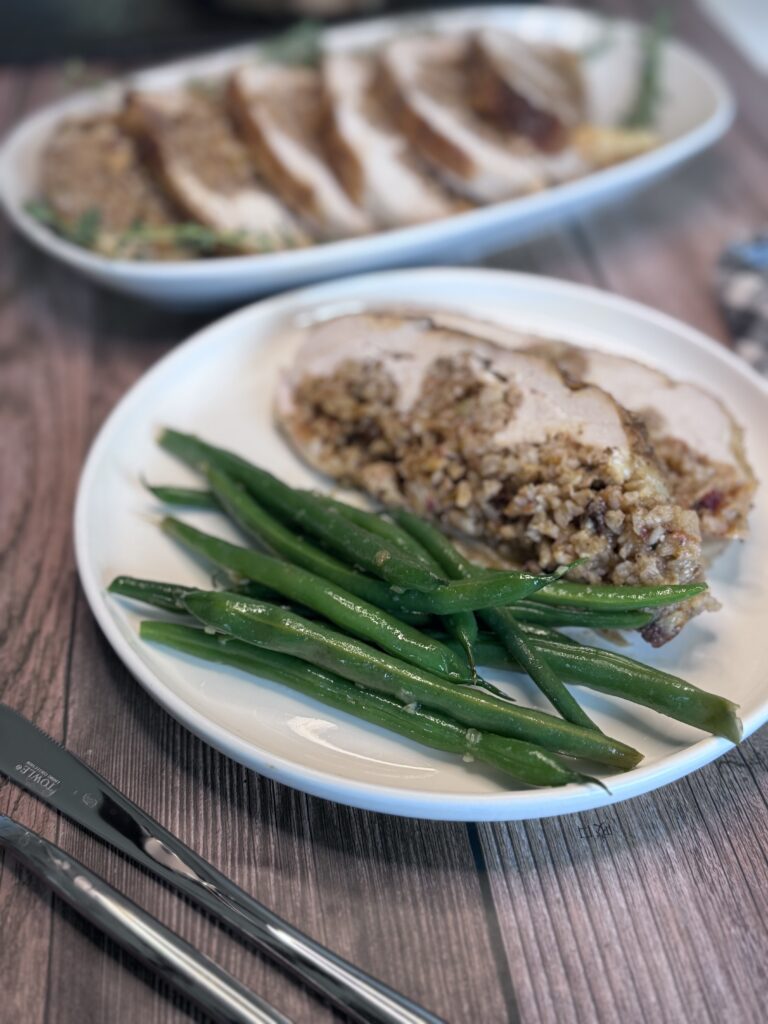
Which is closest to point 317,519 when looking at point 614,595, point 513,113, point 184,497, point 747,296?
point 184,497

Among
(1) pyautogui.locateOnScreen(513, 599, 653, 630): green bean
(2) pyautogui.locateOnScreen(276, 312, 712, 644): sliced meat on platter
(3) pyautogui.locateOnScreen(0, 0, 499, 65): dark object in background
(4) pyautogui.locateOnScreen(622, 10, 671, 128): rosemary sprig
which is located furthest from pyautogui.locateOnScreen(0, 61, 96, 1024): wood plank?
(4) pyautogui.locateOnScreen(622, 10, 671, 128): rosemary sprig

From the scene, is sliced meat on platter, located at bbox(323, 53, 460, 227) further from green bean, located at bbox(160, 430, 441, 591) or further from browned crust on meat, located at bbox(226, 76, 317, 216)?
green bean, located at bbox(160, 430, 441, 591)

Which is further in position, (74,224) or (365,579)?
(74,224)

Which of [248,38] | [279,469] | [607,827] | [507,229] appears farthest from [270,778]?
[248,38]

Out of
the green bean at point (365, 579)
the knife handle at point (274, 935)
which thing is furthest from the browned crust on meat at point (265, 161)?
the knife handle at point (274, 935)

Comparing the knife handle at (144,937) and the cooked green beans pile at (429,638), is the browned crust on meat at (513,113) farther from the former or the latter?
the knife handle at (144,937)

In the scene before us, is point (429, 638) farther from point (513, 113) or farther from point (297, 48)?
point (297, 48)

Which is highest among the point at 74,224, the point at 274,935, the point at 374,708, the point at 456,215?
the point at 74,224

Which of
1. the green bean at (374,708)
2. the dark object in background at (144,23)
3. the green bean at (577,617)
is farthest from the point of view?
the dark object in background at (144,23)
